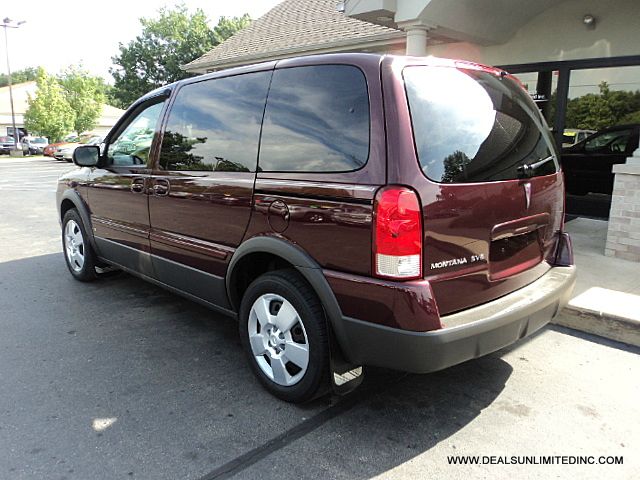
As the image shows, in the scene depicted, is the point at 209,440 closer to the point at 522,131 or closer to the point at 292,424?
the point at 292,424

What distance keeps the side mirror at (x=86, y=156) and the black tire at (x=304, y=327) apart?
8.08ft

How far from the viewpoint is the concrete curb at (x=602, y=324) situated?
3840 millimetres

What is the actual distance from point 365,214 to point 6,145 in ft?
138

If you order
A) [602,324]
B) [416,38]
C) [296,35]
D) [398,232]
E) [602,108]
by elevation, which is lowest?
[602,324]

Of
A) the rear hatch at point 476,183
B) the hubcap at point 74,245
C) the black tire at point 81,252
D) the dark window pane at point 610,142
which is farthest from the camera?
the dark window pane at point 610,142

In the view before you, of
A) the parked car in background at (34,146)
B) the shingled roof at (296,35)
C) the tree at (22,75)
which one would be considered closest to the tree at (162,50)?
the parked car in background at (34,146)

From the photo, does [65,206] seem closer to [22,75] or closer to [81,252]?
[81,252]

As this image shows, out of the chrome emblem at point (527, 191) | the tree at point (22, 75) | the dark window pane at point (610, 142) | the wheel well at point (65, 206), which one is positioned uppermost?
the tree at point (22, 75)

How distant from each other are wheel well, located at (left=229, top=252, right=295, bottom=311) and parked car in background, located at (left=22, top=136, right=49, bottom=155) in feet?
127

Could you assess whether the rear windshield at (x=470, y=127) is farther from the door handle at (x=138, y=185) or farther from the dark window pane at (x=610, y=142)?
the dark window pane at (x=610, y=142)

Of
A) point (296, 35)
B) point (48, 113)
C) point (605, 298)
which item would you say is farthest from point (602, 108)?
point (48, 113)

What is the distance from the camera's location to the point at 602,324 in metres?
3.99

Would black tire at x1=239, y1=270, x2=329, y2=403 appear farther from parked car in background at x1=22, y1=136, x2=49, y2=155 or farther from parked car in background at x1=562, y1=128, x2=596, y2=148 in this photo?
parked car in background at x1=22, y1=136, x2=49, y2=155

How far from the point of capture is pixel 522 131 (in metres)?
3.00
